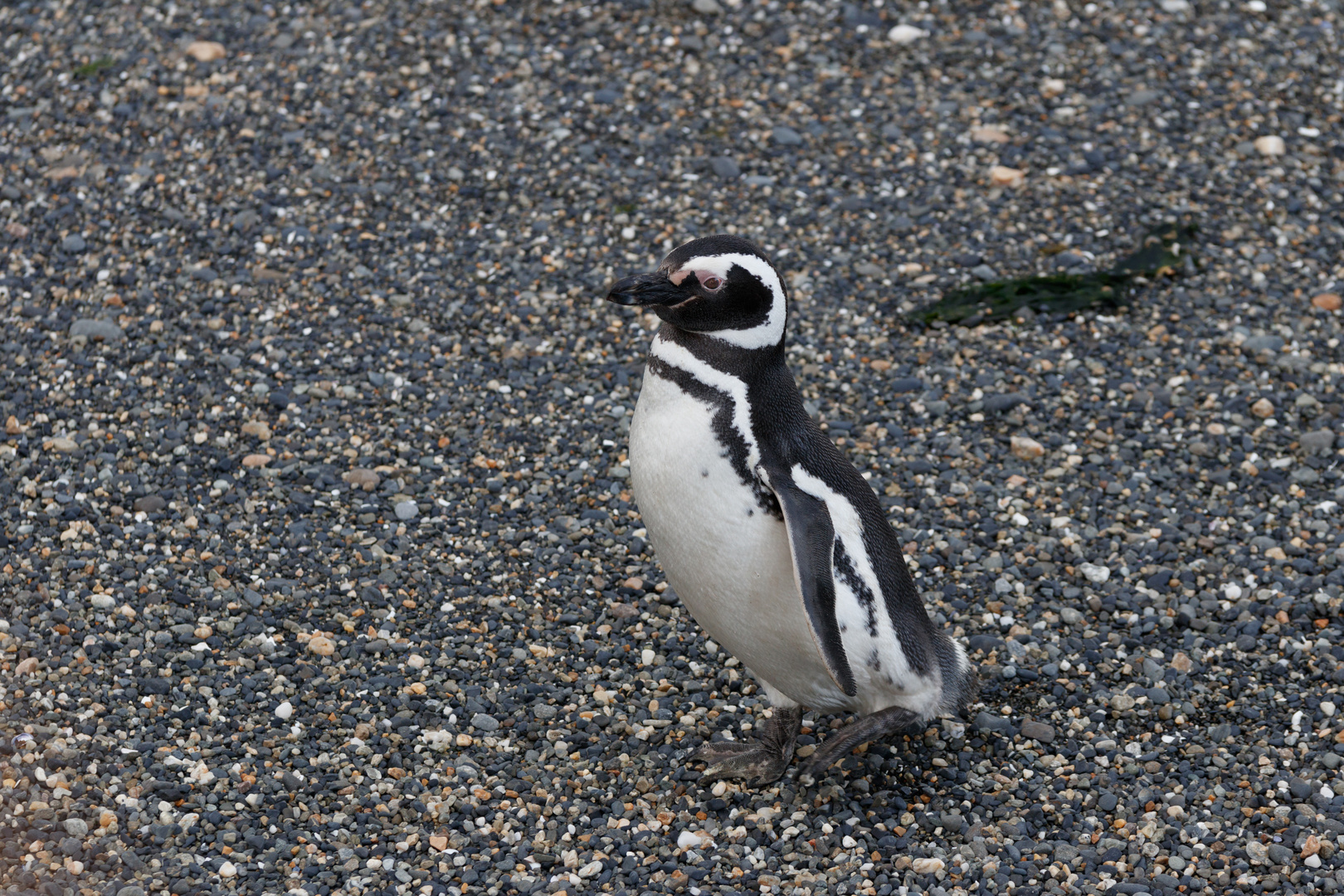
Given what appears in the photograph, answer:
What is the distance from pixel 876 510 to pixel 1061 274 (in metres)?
2.72

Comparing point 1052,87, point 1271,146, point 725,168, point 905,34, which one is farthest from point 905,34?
point 1271,146

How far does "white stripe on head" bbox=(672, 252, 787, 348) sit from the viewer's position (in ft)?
12.0

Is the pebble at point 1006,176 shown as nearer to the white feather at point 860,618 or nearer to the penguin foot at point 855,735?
the white feather at point 860,618

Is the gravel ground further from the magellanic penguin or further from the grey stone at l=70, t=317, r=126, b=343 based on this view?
the magellanic penguin

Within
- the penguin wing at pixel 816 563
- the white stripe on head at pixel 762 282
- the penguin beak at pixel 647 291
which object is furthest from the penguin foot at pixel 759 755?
the penguin beak at pixel 647 291

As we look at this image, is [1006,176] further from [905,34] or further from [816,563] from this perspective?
[816,563]

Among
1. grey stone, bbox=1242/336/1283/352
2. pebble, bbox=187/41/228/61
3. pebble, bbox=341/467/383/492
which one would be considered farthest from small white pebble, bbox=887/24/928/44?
pebble, bbox=341/467/383/492

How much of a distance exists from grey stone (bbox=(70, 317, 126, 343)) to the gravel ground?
2 cm

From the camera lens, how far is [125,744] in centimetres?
400

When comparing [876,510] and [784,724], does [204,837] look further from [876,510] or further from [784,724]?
[876,510]

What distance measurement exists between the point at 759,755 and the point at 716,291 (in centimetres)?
138

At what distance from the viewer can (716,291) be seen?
3703 millimetres

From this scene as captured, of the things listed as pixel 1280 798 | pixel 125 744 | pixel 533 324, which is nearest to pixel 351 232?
pixel 533 324

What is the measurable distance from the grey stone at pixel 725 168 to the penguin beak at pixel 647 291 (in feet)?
10.2
